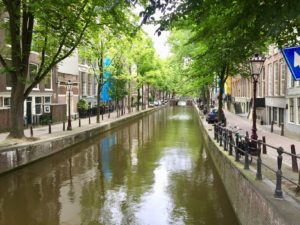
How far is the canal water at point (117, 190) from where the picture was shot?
36.5 ft

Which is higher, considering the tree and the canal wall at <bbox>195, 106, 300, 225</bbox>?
the tree

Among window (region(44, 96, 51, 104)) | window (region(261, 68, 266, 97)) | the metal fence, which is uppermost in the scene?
window (region(261, 68, 266, 97))

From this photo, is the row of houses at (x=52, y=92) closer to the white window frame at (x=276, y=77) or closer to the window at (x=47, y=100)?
the window at (x=47, y=100)

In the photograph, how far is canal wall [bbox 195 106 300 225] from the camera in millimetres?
6787

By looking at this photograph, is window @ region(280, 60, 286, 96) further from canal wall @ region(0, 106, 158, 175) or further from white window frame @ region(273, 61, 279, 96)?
canal wall @ region(0, 106, 158, 175)

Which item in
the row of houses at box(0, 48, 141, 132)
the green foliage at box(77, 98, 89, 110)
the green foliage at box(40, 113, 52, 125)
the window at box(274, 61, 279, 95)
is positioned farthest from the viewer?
the green foliage at box(77, 98, 89, 110)

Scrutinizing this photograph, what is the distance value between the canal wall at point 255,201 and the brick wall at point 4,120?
17175mm

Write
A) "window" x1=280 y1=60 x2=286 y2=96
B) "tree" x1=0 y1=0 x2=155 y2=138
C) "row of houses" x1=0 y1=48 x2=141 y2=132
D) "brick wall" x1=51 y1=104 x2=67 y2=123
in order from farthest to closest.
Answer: "brick wall" x1=51 y1=104 x2=67 y2=123, "window" x1=280 y1=60 x2=286 y2=96, "row of houses" x1=0 y1=48 x2=141 y2=132, "tree" x1=0 y1=0 x2=155 y2=138

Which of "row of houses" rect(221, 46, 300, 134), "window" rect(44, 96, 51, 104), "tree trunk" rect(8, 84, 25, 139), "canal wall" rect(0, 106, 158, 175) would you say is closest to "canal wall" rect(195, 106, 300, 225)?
"canal wall" rect(0, 106, 158, 175)

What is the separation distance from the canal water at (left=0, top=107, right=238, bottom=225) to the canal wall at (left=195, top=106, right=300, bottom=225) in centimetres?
66

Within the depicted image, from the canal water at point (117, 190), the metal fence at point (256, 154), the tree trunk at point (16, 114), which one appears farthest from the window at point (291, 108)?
the tree trunk at point (16, 114)

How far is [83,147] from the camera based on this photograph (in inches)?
1006

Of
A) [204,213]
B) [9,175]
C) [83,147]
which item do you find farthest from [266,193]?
[83,147]

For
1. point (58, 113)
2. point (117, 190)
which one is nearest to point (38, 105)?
point (58, 113)
